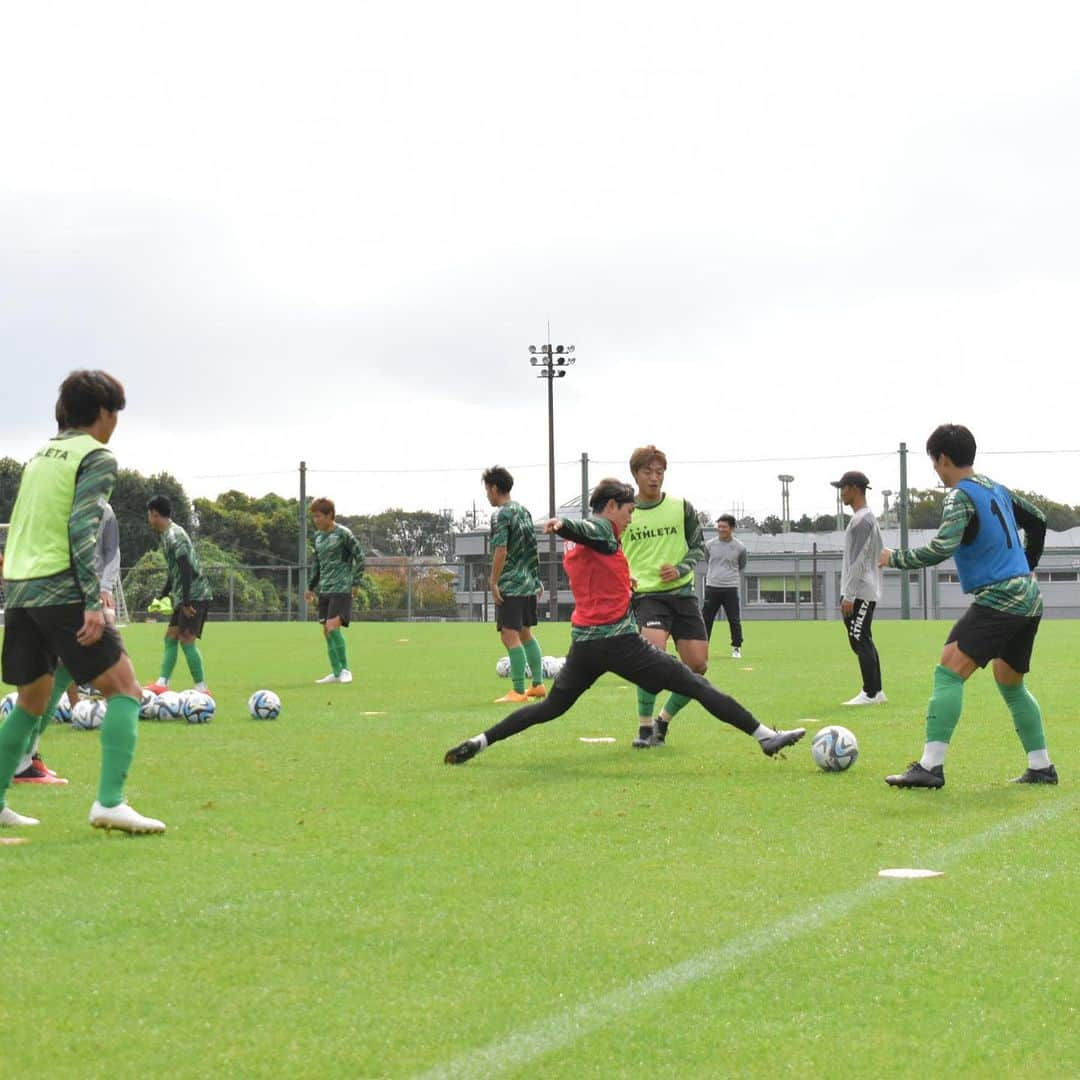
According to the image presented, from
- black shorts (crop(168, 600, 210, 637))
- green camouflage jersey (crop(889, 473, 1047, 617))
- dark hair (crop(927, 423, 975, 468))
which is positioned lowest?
black shorts (crop(168, 600, 210, 637))

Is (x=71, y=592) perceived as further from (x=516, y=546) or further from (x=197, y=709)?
(x=516, y=546)

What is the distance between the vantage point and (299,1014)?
3.95 m

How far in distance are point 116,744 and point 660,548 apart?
469 centimetres

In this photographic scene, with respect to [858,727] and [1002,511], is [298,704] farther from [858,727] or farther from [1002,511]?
[1002,511]

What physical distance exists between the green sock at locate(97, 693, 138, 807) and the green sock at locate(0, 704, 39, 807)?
0.38m

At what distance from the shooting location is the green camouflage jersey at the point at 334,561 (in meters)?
16.9

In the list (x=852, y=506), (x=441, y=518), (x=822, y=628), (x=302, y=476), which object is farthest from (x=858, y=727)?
(x=441, y=518)

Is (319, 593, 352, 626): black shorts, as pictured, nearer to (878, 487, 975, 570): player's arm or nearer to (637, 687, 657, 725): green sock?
(637, 687, 657, 725): green sock

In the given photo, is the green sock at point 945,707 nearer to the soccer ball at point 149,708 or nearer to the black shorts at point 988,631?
the black shorts at point 988,631

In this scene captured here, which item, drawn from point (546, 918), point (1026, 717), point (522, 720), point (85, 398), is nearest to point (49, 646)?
point (85, 398)

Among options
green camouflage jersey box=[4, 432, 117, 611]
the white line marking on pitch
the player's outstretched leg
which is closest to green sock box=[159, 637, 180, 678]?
the player's outstretched leg

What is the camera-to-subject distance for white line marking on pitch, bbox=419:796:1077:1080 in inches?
140

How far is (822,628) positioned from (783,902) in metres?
30.9

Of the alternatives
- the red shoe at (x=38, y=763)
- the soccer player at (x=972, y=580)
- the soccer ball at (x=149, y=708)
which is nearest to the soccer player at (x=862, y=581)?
the soccer player at (x=972, y=580)
